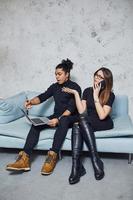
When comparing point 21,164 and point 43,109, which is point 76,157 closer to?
point 21,164

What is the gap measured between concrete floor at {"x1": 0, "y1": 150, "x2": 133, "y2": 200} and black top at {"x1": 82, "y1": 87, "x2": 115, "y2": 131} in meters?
0.38

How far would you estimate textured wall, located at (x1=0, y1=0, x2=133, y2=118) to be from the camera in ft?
11.1

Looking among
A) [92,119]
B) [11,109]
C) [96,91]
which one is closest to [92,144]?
[92,119]

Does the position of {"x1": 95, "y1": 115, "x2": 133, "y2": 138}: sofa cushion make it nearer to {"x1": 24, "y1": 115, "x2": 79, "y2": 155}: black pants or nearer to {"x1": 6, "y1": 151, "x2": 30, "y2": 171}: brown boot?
{"x1": 24, "y1": 115, "x2": 79, "y2": 155}: black pants

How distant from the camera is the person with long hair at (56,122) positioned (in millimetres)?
2610

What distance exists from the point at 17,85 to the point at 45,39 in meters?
0.71

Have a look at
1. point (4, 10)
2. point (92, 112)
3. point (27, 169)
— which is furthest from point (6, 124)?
point (4, 10)

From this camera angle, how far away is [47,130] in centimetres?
291

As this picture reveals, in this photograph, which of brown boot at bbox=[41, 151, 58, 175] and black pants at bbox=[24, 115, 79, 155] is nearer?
brown boot at bbox=[41, 151, 58, 175]

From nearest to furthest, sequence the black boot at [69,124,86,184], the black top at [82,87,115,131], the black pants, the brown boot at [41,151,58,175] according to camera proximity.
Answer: the black boot at [69,124,86,184]
the brown boot at [41,151,58,175]
the black pants
the black top at [82,87,115,131]

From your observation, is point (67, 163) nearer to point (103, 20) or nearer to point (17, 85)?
point (17, 85)

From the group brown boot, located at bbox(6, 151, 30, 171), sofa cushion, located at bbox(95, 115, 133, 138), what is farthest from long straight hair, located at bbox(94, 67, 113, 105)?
brown boot, located at bbox(6, 151, 30, 171)

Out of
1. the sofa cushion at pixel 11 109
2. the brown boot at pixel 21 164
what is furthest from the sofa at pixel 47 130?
the brown boot at pixel 21 164

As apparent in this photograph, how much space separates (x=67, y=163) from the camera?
2838 millimetres
